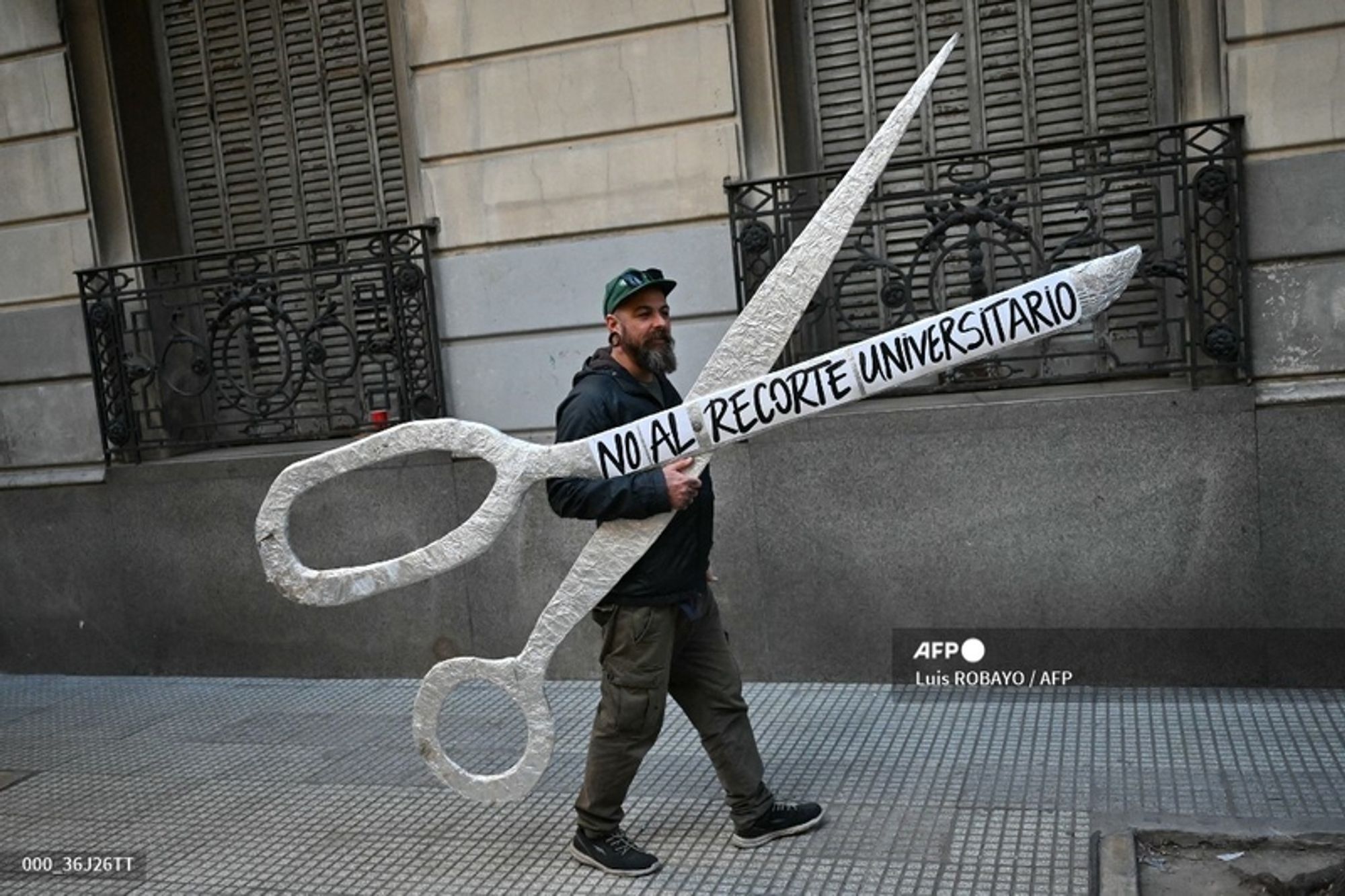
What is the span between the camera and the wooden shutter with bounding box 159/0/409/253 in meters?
7.23

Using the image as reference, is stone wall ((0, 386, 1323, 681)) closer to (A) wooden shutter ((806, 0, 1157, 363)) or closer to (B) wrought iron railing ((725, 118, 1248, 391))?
(B) wrought iron railing ((725, 118, 1248, 391))

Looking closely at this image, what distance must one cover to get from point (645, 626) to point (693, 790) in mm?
1148

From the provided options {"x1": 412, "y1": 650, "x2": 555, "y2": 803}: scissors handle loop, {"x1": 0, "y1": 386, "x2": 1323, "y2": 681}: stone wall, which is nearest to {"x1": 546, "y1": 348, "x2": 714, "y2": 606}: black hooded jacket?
{"x1": 412, "y1": 650, "x2": 555, "y2": 803}: scissors handle loop

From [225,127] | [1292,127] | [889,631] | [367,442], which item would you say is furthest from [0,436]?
[1292,127]

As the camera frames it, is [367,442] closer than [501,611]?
Yes

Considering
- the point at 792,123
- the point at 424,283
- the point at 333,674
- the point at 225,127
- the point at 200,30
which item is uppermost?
the point at 200,30

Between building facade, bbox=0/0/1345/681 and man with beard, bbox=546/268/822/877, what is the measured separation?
1.99 m

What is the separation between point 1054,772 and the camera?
461 centimetres

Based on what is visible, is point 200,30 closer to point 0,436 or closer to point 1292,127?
point 0,436

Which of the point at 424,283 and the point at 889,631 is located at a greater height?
the point at 424,283

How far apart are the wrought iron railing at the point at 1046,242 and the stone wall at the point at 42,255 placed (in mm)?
4238

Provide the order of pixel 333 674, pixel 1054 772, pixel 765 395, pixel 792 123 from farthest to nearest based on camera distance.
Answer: pixel 333 674
pixel 792 123
pixel 1054 772
pixel 765 395

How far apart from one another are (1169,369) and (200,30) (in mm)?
6094

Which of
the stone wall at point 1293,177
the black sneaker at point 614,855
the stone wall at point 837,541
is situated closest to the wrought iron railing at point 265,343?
the stone wall at point 837,541
